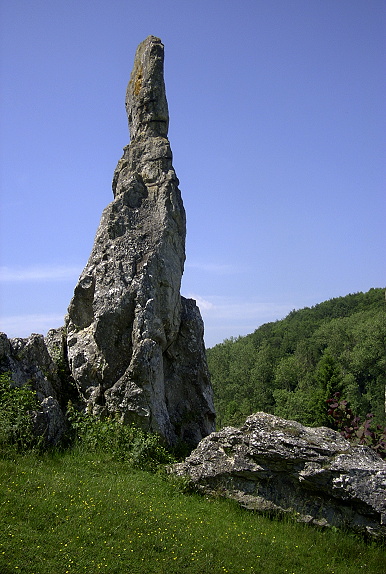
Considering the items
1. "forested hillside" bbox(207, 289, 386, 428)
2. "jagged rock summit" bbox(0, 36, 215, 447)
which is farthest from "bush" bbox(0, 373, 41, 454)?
"forested hillside" bbox(207, 289, 386, 428)

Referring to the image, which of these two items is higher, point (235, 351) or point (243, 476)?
point (235, 351)

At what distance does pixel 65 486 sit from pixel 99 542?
195 centimetres

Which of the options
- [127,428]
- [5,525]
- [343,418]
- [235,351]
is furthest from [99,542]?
[235,351]

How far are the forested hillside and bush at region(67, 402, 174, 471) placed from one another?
42.9 meters

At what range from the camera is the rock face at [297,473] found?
9.88 metres

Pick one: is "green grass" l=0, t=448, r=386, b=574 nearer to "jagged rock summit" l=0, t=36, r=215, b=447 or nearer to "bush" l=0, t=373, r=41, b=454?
"bush" l=0, t=373, r=41, b=454

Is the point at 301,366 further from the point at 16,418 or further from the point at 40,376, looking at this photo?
the point at 16,418

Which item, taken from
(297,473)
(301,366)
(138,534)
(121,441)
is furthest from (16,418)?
(301,366)

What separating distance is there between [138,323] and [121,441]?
318 centimetres

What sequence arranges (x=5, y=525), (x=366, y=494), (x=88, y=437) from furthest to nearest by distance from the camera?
1. (x=88, y=437)
2. (x=366, y=494)
3. (x=5, y=525)

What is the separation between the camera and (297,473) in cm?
1041

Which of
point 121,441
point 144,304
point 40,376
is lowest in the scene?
point 121,441

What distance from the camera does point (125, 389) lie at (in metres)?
13.3

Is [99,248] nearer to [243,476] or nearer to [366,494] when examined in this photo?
[243,476]
